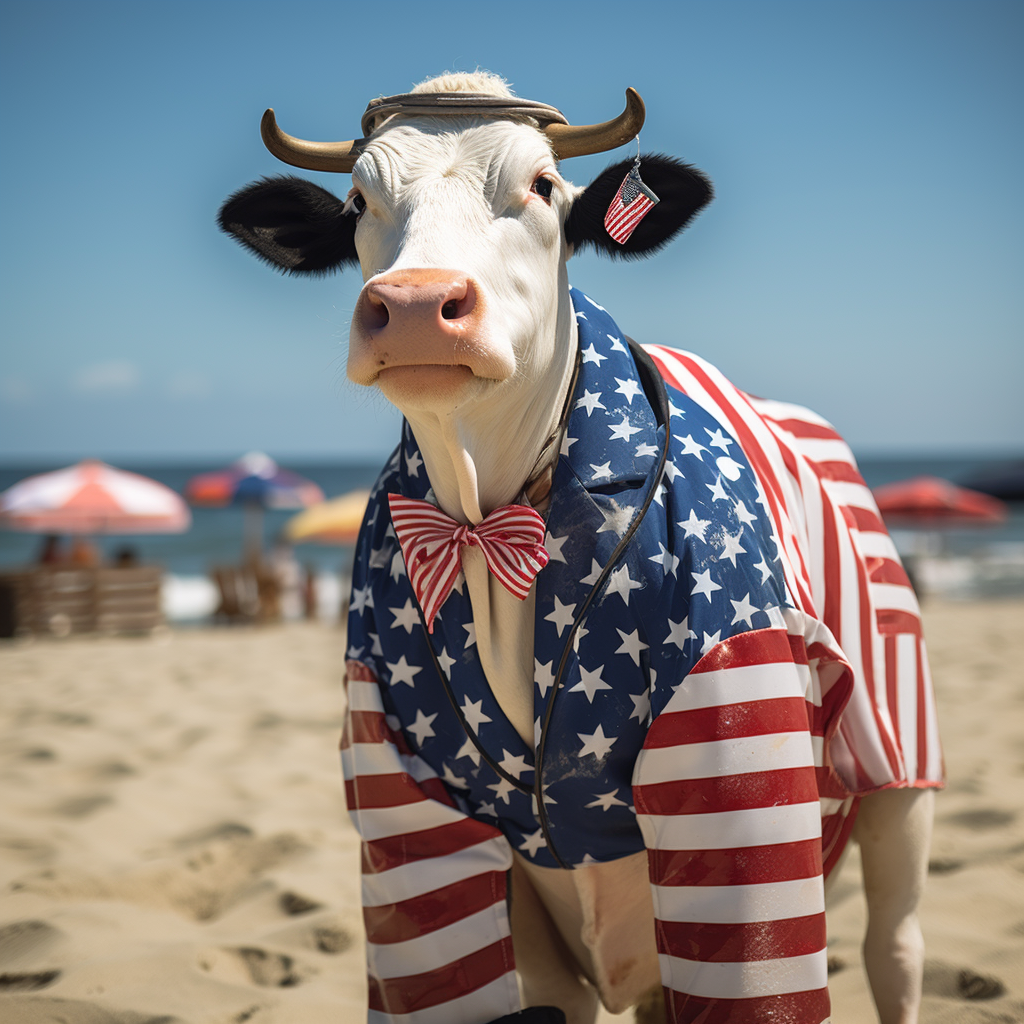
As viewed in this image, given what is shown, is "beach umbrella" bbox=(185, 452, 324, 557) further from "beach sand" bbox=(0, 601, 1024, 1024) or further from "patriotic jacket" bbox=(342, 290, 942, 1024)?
"patriotic jacket" bbox=(342, 290, 942, 1024)

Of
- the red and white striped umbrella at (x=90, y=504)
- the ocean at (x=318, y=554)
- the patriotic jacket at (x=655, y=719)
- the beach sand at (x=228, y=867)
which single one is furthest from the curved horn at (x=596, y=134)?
the ocean at (x=318, y=554)

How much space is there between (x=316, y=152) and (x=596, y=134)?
0.55 metres

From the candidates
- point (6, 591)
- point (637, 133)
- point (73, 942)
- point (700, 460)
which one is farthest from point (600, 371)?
point (6, 591)

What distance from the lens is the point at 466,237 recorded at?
4.95 ft

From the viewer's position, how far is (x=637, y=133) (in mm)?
1679

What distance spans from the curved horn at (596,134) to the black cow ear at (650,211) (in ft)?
0.17

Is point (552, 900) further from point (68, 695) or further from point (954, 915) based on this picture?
point (68, 695)

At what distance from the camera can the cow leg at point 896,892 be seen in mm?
1889

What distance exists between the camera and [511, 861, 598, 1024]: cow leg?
191 cm

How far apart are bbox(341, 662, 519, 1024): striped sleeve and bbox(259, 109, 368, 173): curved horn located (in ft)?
3.30

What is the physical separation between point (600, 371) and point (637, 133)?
0.43 meters

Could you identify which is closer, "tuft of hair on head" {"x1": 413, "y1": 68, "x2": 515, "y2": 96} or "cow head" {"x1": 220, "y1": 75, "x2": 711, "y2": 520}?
"cow head" {"x1": 220, "y1": 75, "x2": 711, "y2": 520}

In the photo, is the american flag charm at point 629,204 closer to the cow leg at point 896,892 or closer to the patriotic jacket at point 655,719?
the patriotic jacket at point 655,719

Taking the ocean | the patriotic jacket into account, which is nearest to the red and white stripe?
the patriotic jacket
